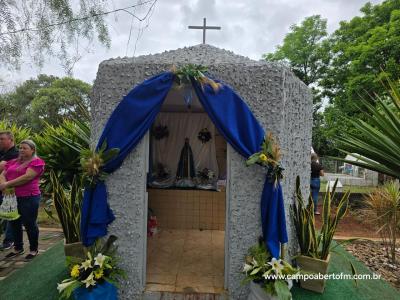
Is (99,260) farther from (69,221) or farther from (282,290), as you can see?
(282,290)

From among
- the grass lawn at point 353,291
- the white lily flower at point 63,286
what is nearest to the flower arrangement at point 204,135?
the grass lawn at point 353,291

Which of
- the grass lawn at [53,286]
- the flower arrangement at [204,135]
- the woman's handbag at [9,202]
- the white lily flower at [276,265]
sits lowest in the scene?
the grass lawn at [53,286]

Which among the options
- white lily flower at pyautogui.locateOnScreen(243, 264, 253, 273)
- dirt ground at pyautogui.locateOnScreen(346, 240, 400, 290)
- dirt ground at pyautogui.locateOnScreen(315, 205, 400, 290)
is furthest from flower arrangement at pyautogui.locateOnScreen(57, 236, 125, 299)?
dirt ground at pyautogui.locateOnScreen(346, 240, 400, 290)

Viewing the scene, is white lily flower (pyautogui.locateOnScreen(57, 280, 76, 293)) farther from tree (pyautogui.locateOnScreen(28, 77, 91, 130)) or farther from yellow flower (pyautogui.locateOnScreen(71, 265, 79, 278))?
tree (pyautogui.locateOnScreen(28, 77, 91, 130))

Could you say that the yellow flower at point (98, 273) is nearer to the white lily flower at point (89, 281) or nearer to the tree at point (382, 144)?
the white lily flower at point (89, 281)

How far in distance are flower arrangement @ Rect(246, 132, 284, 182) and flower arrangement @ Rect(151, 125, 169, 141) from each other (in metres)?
3.85

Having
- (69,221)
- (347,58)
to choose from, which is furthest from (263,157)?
(347,58)

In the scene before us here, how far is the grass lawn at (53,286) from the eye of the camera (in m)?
3.51

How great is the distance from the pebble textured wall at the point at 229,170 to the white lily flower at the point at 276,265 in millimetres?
314

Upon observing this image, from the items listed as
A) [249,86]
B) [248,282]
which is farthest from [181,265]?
[249,86]

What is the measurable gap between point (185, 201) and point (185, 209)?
0.52ft

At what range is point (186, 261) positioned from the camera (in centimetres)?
418

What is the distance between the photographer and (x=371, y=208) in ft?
17.2

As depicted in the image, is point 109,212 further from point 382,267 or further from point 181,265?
point 382,267
